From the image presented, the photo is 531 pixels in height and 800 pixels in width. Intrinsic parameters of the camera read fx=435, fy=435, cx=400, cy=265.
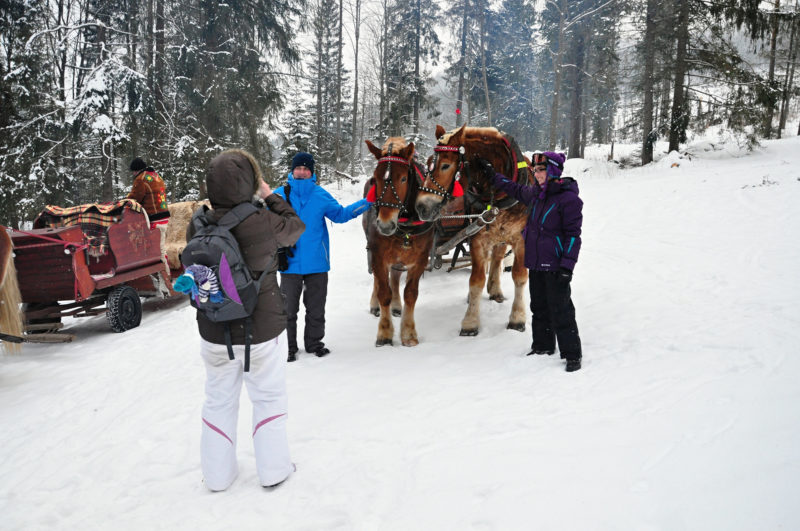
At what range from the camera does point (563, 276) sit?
3656mm

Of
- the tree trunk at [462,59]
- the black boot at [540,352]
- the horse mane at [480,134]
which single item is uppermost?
the tree trunk at [462,59]

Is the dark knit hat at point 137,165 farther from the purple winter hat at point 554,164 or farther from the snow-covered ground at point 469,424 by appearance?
the purple winter hat at point 554,164

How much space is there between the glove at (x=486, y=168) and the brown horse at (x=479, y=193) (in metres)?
0.03

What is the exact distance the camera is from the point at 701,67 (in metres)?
14.0

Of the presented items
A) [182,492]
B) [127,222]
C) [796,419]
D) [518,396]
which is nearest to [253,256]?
[182,492]

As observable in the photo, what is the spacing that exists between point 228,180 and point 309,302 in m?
2.21

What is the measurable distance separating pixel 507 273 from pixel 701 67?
11.8 metres

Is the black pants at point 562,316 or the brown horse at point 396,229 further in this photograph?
the brown horse at point 396,229

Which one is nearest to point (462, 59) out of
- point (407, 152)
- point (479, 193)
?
point (479, 193)

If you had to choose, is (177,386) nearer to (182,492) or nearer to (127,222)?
(182,492)

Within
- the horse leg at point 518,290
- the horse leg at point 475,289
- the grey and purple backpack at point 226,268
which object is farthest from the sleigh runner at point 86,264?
the horse leg at point 518,290

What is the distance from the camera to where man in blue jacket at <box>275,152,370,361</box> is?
4270 millimetres

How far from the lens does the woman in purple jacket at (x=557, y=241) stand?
A: 3.67 metres

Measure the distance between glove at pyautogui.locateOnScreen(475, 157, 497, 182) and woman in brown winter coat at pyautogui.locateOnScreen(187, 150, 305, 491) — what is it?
257cm
